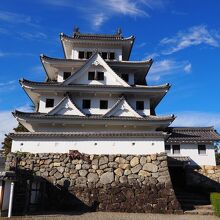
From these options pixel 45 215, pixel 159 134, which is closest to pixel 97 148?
pixel 159 134

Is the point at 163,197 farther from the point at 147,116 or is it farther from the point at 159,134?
the point at 147,116

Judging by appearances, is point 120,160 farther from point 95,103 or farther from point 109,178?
point 95,103

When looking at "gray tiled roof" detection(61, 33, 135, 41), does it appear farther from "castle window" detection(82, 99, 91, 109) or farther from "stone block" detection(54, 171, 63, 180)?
"stone block" detection(54, 171, 63, 180)

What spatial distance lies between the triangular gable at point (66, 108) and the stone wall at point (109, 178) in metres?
4.76

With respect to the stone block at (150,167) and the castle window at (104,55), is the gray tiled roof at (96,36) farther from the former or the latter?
the stone block at (150,167)

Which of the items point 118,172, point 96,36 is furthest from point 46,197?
point 96,36

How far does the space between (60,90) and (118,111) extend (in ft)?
13.1

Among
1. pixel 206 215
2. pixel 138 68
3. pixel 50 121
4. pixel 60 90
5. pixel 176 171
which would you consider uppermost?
pixel 138 68

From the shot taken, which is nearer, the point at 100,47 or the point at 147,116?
the point at 147,116

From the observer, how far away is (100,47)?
21.9 metres

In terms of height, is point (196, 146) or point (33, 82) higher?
point (33, 82)

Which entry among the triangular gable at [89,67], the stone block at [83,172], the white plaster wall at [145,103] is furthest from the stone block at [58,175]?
the white plaster wall at [145,103]

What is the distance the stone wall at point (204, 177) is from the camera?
21.3 m

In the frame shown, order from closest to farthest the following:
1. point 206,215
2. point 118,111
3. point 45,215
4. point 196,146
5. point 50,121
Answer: point 45,215
point 206,215
point 50,121
point 118,111
point 196,146
